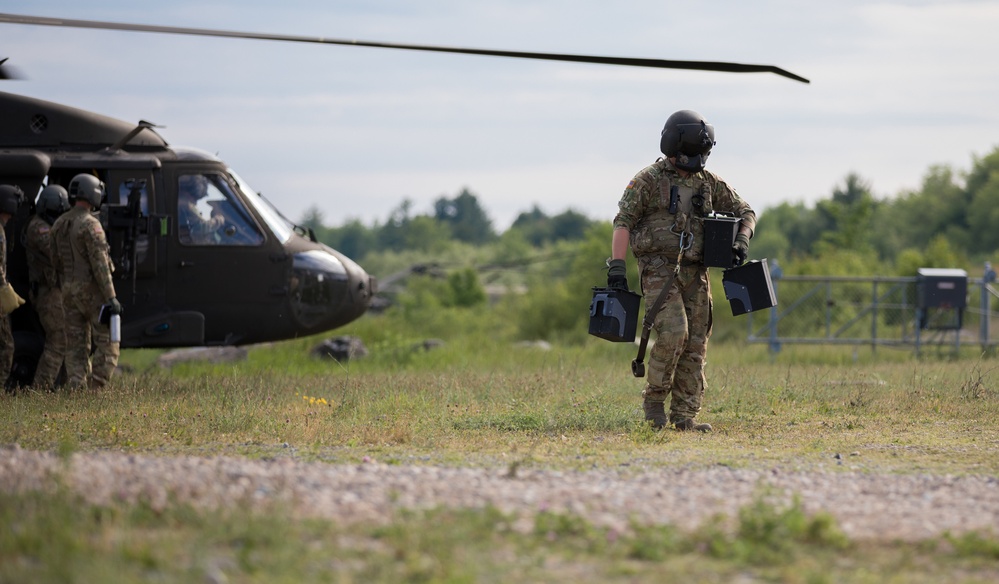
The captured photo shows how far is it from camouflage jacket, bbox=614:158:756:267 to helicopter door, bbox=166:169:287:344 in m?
4.74

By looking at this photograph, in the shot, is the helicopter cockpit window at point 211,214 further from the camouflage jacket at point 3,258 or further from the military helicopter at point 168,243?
the camouflage jacket at point 3,258

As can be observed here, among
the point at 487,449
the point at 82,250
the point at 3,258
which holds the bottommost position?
the point at 487,449

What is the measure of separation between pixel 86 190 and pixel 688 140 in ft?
18.0

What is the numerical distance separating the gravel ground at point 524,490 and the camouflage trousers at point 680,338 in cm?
253

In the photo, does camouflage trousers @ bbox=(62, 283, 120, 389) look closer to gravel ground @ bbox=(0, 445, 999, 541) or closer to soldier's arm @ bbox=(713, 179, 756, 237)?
gravel ground @ bbox=(0, 445, 999, 541)

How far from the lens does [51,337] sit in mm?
11227

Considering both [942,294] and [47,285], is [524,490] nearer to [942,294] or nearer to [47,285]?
[47,285]

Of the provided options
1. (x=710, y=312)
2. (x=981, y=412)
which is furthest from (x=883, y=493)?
(x=981, y=412)

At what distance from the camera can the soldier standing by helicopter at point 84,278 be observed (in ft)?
35.2

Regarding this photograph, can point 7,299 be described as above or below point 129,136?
below

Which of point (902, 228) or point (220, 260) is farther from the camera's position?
point (902, 228)

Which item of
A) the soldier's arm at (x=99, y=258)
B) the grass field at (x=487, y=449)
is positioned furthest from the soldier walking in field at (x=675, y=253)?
the soldier's arm at (x=99, y=258)

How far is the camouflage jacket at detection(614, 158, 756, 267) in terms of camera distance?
9.03 meters

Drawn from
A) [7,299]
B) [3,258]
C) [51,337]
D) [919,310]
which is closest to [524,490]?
[7,299]
